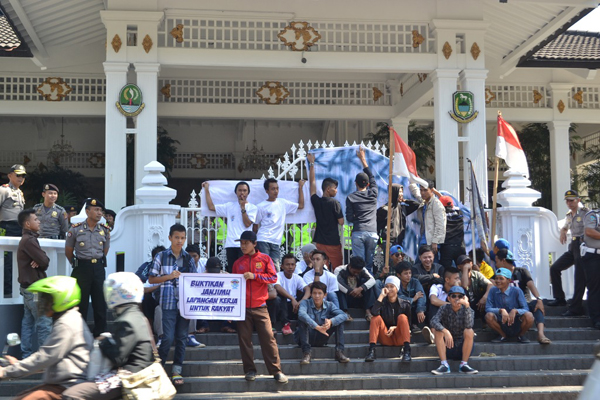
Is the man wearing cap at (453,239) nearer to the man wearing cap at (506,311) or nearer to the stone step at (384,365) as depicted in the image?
the man wearing cap at (506,311)

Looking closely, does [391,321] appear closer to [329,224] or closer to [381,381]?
[381,381]

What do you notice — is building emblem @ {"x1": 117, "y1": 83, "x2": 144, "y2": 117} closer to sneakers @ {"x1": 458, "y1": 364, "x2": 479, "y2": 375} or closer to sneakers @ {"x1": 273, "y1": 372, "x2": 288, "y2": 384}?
sneakers @ {"x1": 273, "y1": 372, "x2": 288, "y2": 384}

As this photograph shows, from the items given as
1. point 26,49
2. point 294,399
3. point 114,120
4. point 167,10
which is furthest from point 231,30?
point 294,399

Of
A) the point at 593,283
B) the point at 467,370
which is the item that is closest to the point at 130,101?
the point at 467,370

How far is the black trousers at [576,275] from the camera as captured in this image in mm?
10234

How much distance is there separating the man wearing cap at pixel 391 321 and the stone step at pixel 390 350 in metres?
0.14

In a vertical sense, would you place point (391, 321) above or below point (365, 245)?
below

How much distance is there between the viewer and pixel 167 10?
12922 mm

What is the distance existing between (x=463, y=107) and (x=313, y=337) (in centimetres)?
588

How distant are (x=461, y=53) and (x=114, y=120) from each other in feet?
19.4

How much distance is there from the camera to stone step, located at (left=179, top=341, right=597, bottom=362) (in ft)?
28.7

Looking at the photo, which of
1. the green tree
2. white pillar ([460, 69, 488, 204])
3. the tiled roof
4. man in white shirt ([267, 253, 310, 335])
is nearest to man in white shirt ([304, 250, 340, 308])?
man in white shirt ([267, 253, 310, 335])

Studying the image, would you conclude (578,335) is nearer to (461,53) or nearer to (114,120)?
(461,53)

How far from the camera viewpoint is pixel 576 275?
33.9 feet
